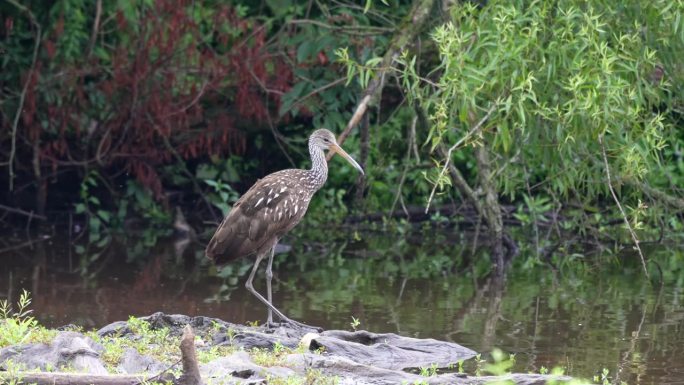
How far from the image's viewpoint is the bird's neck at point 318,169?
32.0ft

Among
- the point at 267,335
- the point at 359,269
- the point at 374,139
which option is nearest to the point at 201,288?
the point at 359,269

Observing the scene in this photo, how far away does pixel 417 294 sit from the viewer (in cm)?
1113

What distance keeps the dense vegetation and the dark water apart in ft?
1.84

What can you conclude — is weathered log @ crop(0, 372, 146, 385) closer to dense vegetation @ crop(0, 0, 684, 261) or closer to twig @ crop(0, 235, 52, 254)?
dense vegetation @ crop(0, 0, 684, 261)

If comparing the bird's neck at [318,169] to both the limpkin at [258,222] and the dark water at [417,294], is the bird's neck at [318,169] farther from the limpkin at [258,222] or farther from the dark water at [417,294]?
the dark water at [417,294]

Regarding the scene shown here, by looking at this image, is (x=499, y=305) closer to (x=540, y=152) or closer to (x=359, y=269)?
(x=540, y=152)

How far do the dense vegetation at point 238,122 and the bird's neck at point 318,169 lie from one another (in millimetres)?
1156

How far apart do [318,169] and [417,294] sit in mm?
1909

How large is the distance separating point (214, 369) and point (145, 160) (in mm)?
8666

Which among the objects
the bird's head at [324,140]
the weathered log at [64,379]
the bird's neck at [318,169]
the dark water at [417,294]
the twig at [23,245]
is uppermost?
the bird's head at [324,140]

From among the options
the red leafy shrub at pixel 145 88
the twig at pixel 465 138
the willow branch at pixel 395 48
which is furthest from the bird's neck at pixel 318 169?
the red leafy shrub at pixel 145 88

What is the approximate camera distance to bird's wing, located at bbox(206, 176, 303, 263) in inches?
358

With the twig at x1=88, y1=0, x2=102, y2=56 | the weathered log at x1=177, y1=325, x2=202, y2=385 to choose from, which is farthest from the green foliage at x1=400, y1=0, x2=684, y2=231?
the twig at x1=88, y1=0, x2=102, y2=56

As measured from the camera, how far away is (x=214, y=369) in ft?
21.8
